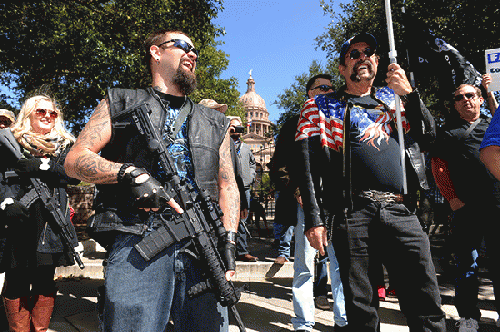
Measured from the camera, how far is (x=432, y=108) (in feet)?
44.7

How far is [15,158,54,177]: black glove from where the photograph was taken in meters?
3.19

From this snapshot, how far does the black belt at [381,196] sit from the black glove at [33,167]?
111 inches

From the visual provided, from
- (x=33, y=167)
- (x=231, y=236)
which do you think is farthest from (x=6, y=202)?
(x=231, y=236)

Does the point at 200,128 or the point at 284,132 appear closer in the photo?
the point at 200,128

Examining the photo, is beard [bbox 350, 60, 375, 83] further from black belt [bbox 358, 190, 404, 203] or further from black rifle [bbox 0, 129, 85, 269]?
black rifle [bbox 0, 129, 85, 269]

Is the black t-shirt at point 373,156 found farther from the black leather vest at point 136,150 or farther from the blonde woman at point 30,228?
the blonde woman at point 30,228

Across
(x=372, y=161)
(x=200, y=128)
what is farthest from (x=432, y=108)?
(x=200, y=128)

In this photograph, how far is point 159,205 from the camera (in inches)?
66.1

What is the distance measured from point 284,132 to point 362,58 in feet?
4.02

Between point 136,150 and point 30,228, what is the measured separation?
2.09 m

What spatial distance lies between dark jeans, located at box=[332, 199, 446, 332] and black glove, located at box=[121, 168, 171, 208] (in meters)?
1.35

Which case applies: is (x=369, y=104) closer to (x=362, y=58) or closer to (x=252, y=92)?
(x=362, y=58)

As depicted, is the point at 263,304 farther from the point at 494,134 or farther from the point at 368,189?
the point at 494,134

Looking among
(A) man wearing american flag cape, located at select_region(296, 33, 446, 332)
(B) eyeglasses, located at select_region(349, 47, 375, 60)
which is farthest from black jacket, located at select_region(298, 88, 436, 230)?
(B) eyeglasses, located at select_region(349, 47, 375, 60)
